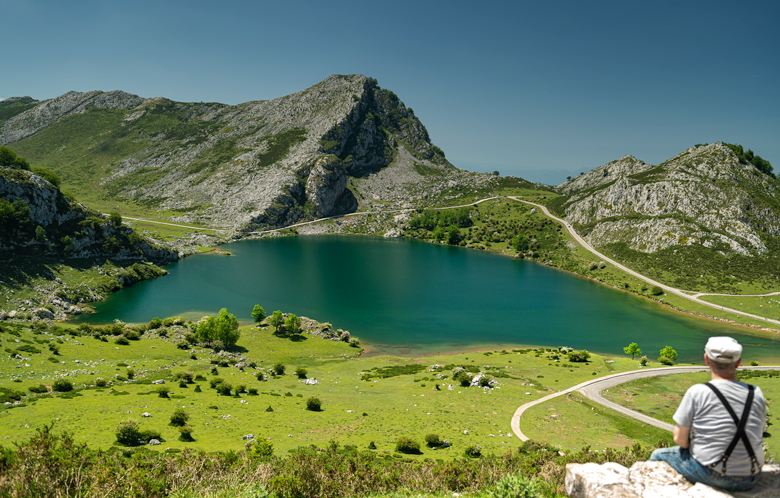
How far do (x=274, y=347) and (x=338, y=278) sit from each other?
59.6m

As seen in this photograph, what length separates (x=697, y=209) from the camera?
549 ft

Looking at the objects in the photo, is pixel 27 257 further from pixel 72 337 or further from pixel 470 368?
pixel 470 368

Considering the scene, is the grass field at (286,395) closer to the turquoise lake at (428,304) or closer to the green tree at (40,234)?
the turquoise lake at (428,304)

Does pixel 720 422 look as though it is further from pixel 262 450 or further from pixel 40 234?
pixel 40 234

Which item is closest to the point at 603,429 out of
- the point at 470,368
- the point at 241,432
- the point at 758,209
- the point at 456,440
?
the point at 456,440

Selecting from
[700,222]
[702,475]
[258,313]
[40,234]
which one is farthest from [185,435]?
[700,222]

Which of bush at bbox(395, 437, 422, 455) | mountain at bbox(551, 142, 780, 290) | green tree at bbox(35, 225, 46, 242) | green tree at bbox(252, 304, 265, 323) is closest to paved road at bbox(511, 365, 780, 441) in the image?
bush at bbox(395, 437, 422, 455)

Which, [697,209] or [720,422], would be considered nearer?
[720,422]

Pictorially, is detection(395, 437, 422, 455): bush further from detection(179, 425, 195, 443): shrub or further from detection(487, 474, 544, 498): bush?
detection(487, 474, 544, 498): bush

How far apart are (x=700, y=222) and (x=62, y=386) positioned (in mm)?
203818

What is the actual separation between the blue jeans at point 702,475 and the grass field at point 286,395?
25.8 m

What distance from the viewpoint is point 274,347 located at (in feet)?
267

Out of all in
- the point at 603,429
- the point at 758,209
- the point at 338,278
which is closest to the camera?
the point at 603,429

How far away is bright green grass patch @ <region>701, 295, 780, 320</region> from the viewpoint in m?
111
